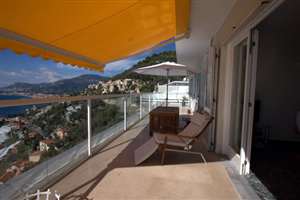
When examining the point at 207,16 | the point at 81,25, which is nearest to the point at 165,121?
the point at 207,16

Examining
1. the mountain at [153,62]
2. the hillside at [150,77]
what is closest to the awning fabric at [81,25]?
the hillside at [150,77]

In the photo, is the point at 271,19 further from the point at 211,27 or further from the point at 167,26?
the point at 167,26

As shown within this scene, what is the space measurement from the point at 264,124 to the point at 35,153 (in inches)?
242

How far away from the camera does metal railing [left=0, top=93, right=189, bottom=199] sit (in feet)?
9.38

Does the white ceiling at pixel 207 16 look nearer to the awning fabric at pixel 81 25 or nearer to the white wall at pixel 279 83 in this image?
the awning fabric at pixel 81 25

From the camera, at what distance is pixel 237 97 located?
4.59 m

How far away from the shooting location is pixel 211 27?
506 centimetres

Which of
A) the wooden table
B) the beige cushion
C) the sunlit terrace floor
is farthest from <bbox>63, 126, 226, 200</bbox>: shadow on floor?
the wooden table

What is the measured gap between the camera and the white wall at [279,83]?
6047 mm

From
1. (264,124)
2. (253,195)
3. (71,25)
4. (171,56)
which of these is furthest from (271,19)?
(171,56)

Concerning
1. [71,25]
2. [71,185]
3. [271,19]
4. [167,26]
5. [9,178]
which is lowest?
[71,185]

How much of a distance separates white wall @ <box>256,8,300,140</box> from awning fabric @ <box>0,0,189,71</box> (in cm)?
338

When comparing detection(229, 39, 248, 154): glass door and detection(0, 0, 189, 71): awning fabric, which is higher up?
detection(0, 0, 189, 71): awning fabric

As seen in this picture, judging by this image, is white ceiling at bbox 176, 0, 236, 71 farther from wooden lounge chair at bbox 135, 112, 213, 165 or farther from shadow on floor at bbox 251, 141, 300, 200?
shadow on floor at bbox 251, 141, 300, 200
